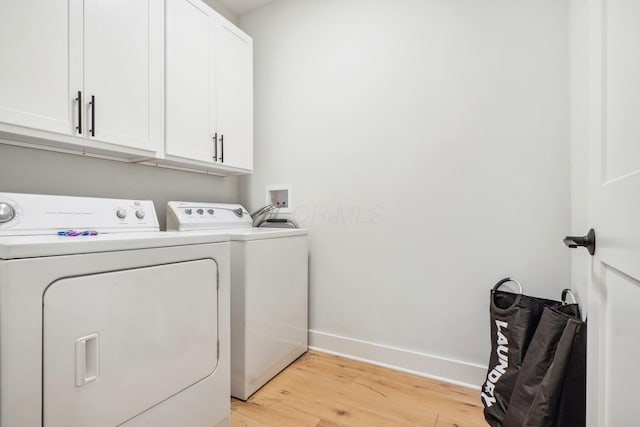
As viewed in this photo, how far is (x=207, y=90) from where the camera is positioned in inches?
72.9

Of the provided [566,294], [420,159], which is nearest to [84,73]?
[420,159]

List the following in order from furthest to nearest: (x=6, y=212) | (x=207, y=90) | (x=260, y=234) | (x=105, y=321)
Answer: (x=207, y=90)
(x=260, y=234)
(x=6, y=212)
(x=105, y=321)

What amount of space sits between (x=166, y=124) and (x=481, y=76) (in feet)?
5.62

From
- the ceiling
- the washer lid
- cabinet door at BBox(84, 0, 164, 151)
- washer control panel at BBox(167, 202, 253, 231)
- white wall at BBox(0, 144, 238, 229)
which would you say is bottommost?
the washer lid

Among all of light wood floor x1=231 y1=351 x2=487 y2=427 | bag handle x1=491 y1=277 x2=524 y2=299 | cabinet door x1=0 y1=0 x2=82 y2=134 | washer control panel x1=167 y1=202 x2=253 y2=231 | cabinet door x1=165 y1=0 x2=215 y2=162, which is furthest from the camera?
washer control panel x1=167 y1=202 x2=253 y2=231

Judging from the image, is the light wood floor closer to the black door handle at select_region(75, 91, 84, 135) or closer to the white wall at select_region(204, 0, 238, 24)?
the black door handle at select_region(75, 91, 84, 135)

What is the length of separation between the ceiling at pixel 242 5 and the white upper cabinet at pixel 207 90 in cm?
41

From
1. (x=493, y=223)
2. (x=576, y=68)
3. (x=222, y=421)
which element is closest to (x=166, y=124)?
(x=222, y=421)

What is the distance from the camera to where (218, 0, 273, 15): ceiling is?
2309mm

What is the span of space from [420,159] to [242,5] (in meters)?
1.84

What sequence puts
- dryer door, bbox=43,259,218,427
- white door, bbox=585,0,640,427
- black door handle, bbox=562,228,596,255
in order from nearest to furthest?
white door, bbox=585,0,640,427 < black door handle, bbox=562,228,596,255 < dryer door, bbox=43,259,218,427

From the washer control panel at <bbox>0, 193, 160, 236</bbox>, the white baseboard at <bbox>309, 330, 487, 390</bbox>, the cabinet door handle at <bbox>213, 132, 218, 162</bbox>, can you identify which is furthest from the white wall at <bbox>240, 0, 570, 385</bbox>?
the washer control panel at <bbox>0, 193, 160, 236</bbox>

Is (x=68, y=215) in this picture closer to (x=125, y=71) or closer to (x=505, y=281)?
(x=125, y=71)

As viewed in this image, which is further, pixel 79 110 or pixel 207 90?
pixel 207 90
